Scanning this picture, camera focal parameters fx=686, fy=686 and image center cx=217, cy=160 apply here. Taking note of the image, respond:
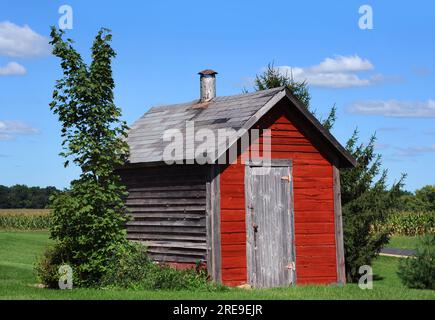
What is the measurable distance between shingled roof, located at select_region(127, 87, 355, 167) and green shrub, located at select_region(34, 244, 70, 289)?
335cm

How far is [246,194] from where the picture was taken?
720 inches

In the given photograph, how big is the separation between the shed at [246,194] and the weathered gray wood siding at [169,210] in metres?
0.03

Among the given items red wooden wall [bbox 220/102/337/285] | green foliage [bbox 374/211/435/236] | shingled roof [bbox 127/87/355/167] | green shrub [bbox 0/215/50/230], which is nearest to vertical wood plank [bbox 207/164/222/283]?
red wooden wall [bbox 220/102/337/285]

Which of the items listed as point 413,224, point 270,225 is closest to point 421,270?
point 270,225

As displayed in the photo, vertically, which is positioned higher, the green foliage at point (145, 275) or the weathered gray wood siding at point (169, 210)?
the weathered gray wood siding at point (169, 210)

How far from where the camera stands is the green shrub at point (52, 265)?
59.6ft

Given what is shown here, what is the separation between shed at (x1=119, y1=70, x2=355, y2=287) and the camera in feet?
58.6

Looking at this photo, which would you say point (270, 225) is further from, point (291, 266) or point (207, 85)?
point (207, 85)

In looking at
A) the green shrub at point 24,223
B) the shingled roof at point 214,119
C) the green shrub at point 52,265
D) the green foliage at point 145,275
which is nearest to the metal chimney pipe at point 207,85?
the shingled roof at point 214,119

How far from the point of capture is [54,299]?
47.7ft

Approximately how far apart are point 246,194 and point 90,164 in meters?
4.31

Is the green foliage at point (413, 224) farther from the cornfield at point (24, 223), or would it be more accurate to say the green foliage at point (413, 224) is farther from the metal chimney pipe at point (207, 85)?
the metal chimney pipe at point (207, 85)

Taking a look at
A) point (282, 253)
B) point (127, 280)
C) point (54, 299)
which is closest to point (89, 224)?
point (127, 280)

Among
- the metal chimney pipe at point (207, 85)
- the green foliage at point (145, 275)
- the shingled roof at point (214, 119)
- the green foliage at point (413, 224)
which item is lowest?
the green foliage at point (145, 275)
